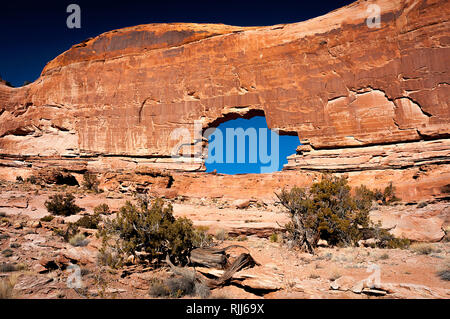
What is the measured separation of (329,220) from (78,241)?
727cm

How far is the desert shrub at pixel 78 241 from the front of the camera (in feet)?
25.7

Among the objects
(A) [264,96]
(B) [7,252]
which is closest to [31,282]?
(B) [7,252]

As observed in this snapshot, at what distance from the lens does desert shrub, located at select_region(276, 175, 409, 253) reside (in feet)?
28.1

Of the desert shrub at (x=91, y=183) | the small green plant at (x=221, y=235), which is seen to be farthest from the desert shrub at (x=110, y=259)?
the desert shrub at (x=91, y=183)

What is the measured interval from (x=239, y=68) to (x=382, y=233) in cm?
1519

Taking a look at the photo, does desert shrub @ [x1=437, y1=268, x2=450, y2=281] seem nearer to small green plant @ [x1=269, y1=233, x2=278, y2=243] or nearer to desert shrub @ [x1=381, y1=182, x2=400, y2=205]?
small green plant @ [x1=269, y1=233, x2=278, y2=243]

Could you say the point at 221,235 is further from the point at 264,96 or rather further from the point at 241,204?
the point at 264,96

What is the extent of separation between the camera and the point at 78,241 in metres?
7.98

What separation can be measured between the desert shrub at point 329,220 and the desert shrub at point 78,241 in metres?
5.86

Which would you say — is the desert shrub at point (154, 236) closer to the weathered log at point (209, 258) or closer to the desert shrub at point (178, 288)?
the weathered log at point (209, 258)

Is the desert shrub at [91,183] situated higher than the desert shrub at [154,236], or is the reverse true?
the desert shrub at [91,183]

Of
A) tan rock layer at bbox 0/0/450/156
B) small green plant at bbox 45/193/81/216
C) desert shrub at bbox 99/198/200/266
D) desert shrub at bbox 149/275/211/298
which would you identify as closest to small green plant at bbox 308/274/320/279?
desert shrub at bbox 149/275/211/298

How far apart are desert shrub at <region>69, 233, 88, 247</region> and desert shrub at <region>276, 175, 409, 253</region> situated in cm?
586
